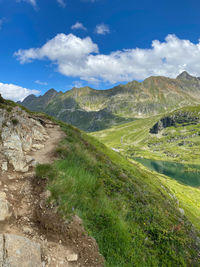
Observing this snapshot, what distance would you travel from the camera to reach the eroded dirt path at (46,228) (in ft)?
18.5

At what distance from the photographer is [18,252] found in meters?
4.82

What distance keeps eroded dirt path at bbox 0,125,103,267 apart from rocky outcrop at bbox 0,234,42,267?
12.6 inches

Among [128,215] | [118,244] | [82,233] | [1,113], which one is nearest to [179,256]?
[128,215]

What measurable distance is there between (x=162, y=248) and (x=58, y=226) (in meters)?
5.66

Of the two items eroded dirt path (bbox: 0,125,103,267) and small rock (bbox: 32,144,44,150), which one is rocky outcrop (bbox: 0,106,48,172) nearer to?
small rock (bbox: 32,144,44,150)

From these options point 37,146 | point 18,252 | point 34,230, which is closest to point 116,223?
point 34,230

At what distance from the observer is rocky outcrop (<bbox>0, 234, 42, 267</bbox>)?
4.52m

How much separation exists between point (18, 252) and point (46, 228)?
149cm

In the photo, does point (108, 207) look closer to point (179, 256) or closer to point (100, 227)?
point (100, 227)

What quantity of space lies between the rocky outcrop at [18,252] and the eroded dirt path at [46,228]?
12.6 inches

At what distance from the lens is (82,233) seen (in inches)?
260

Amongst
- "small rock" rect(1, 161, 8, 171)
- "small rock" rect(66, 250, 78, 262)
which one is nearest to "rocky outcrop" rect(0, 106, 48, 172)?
"small rock" rect(1, 161, 8, 171)

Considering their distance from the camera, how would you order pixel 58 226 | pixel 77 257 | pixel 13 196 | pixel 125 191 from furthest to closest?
pixel 125 191
pixel 13 196
pixel 58 226
pixel 77 257

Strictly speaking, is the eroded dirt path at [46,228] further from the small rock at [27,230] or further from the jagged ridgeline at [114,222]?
the jagged ridgeline at [114,222]
